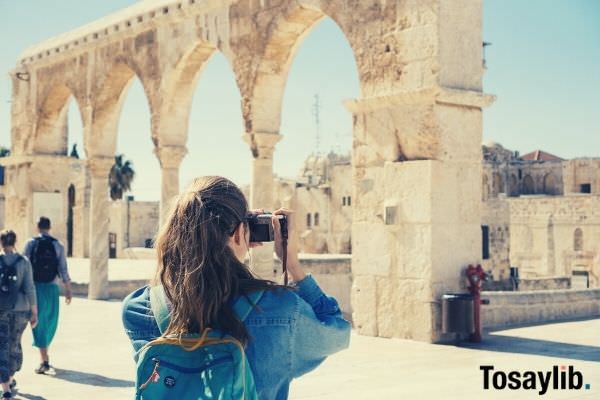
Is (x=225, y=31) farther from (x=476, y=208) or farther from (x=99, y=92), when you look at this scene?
(x=476, y=208)

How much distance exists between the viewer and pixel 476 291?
336 inches

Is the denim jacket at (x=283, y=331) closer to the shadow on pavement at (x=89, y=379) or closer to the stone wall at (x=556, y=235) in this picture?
the shadow on pavement at (x=89, y=379)

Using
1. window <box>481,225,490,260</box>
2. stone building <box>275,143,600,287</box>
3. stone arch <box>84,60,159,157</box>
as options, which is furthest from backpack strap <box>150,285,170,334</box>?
stone building <box>275,143,600,287</box>

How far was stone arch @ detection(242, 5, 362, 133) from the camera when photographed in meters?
10.5

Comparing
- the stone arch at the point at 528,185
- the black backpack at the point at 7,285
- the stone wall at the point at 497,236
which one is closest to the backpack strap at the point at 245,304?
the black backpack at the point at 7,285

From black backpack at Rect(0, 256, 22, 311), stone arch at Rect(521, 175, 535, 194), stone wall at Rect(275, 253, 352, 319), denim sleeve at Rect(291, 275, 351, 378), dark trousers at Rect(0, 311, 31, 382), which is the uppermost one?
stone arch at Rect(521, 175, 535, 194)

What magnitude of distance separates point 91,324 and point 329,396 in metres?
5.76

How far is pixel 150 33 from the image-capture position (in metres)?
13.2

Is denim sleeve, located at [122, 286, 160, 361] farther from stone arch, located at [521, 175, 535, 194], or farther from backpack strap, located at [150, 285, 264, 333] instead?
stone arch, located at [521, 175, 535, 194]

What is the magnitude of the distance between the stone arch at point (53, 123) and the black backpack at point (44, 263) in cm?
959

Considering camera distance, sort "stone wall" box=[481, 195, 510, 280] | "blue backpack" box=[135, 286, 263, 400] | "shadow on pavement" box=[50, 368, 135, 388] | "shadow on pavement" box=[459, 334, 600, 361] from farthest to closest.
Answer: "stone wall" box=[481, 195, 510, 280]
"shadow on pavement" box=[459, 334, 600, 361]
"shadow on pavement" box=[50, 368, 135, 388]
"blue backpack" box=[135, 286, 263, 400]

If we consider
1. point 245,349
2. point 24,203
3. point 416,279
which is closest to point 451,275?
point 416,279

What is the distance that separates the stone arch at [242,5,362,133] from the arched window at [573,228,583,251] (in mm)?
32063

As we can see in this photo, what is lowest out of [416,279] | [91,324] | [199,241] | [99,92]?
[91,324]
